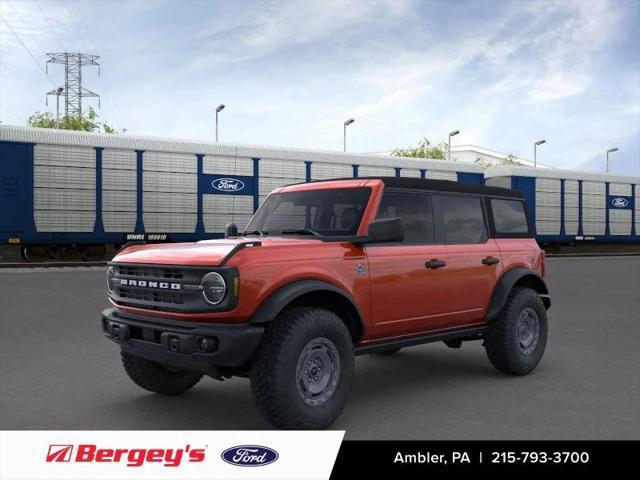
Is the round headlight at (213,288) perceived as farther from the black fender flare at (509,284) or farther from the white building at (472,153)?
the white building at (472,153)

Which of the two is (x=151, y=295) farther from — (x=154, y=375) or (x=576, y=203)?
(x=576, y=203)

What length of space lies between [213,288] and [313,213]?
66.1 inches

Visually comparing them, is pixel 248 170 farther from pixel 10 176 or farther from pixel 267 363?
pixel 267 363

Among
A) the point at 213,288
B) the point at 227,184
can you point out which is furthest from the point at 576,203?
the point at 213,288

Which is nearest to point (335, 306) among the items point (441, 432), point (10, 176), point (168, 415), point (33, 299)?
point (441, 432)

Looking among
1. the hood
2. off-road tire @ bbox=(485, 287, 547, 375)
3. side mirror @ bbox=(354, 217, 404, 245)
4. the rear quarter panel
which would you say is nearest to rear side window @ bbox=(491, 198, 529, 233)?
the rear quarter panel

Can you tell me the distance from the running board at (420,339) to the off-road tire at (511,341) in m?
0.14

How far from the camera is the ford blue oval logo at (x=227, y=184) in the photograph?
23531 millimetres

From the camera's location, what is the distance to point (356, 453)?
396 centimetres

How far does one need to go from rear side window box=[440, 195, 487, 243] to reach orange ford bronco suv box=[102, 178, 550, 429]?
17mm

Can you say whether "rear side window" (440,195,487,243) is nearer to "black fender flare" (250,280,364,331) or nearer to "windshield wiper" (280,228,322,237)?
"windshield wiper" (280,228,322,237)

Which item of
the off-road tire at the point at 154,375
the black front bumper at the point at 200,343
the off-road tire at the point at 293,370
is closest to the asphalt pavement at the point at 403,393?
the off-road tire at the point at 154,375

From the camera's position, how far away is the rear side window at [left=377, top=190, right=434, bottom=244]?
18.1ft

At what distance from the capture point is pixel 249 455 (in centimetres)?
356
